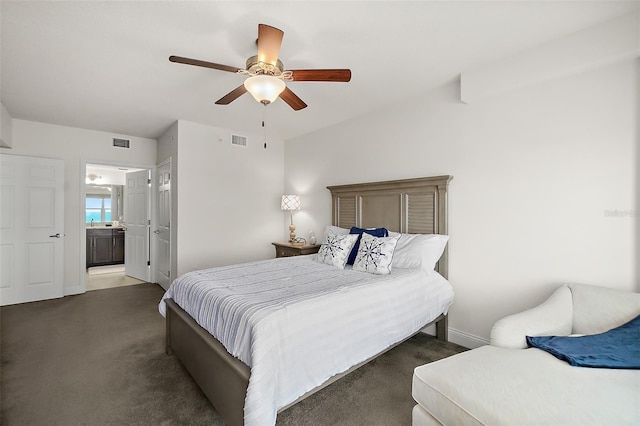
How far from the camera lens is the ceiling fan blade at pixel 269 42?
1763 mm

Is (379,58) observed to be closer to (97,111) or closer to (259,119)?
(259,119)

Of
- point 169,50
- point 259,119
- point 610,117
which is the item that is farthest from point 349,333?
point 259,119

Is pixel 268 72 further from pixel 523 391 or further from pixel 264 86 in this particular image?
pixel 523 391

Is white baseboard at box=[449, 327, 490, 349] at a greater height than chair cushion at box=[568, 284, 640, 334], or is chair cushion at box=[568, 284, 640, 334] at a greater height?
chair cushion at box=[568, 284, 640, 334]

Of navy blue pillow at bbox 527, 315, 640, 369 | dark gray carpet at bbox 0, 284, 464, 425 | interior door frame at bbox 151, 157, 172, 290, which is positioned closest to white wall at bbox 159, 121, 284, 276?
interior door frame at bbox 151, 157, 172, 290

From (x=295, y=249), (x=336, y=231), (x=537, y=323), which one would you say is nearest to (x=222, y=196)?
(x=295, y=249)

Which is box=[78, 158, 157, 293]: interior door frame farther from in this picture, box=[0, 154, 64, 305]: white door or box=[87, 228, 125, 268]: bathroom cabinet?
box=[87, 228, 125, 268]: bathroom cabinet

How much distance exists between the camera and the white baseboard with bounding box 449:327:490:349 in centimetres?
269

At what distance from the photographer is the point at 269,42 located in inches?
73.6

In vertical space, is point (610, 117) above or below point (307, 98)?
below

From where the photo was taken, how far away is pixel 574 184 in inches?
86.6

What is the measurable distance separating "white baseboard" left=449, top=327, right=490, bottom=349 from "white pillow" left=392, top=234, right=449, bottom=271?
0.71 metres

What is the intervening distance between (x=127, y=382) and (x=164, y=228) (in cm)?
297

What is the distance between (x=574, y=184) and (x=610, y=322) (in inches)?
39.6
